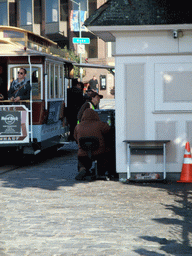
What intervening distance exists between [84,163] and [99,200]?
2.63 meters

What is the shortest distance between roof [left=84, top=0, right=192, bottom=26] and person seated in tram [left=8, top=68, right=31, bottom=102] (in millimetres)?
3099

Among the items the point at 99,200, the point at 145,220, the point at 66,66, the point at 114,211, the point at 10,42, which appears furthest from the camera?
the point at 66,66

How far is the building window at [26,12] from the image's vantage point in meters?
64.0

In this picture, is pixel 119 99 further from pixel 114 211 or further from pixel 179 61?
pixel 114 211

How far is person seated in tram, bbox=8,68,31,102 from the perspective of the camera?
1378cm

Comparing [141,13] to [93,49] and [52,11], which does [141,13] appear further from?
[52,11]

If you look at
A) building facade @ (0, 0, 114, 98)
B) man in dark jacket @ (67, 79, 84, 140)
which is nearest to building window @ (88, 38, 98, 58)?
building facade @ (0, 0, 114, 98)

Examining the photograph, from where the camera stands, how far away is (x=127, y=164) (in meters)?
11.2

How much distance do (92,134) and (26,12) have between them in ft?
180

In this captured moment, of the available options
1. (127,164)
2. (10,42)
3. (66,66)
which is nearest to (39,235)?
(127,164)

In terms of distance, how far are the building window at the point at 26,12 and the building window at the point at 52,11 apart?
7.51 ft

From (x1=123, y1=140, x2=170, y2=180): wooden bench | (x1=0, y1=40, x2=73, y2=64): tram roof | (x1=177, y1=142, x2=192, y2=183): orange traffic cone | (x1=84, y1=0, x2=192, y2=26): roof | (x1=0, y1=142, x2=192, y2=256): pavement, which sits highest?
(x1=84, y1=0, x2=192, y2=26): roof

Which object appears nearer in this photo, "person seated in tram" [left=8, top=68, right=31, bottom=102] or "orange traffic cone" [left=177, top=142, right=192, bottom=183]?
"orange traffic cone" [left=177, top=142, right=192, bottom=183]

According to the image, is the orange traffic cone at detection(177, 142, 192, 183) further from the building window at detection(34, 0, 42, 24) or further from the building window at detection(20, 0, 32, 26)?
the building window at detection(20, 0, 32, 26)
